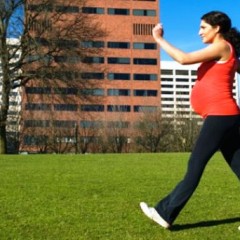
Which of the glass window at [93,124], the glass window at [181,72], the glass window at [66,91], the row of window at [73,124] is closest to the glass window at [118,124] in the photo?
the row of window at [73,124]

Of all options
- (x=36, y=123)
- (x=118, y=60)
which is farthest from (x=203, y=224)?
(x=118, y=60)

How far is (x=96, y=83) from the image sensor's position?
122 feet

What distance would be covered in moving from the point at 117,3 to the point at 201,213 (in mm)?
105829

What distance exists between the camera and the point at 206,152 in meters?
4.98

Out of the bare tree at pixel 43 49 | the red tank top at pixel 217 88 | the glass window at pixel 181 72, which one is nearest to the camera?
the red tank top at pixel 217 88

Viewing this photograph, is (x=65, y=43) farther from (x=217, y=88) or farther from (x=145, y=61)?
(x=145, y=61)

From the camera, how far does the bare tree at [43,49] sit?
3578 cm

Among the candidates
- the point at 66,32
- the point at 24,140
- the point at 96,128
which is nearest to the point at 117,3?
the point at 96,128

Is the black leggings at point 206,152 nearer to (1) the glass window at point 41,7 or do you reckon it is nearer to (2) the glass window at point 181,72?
(1) the glass window at point 41,7

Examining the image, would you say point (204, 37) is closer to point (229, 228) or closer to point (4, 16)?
point (229, 228)

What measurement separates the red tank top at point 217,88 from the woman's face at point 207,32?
249 millimetres

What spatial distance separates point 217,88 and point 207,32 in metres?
0.58

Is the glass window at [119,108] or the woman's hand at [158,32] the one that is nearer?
the woman's hand at [158,32]

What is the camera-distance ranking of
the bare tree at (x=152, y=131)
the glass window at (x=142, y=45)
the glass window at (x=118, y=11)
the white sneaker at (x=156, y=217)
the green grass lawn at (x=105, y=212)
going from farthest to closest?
the glass window at (x=142, y=45) → the glass window at (x=118, y=11) → the bare tree at (x=152, y=131) → the white sneaker at (x=156, y=217) → the green grass lawn at (x=105, y=212)
